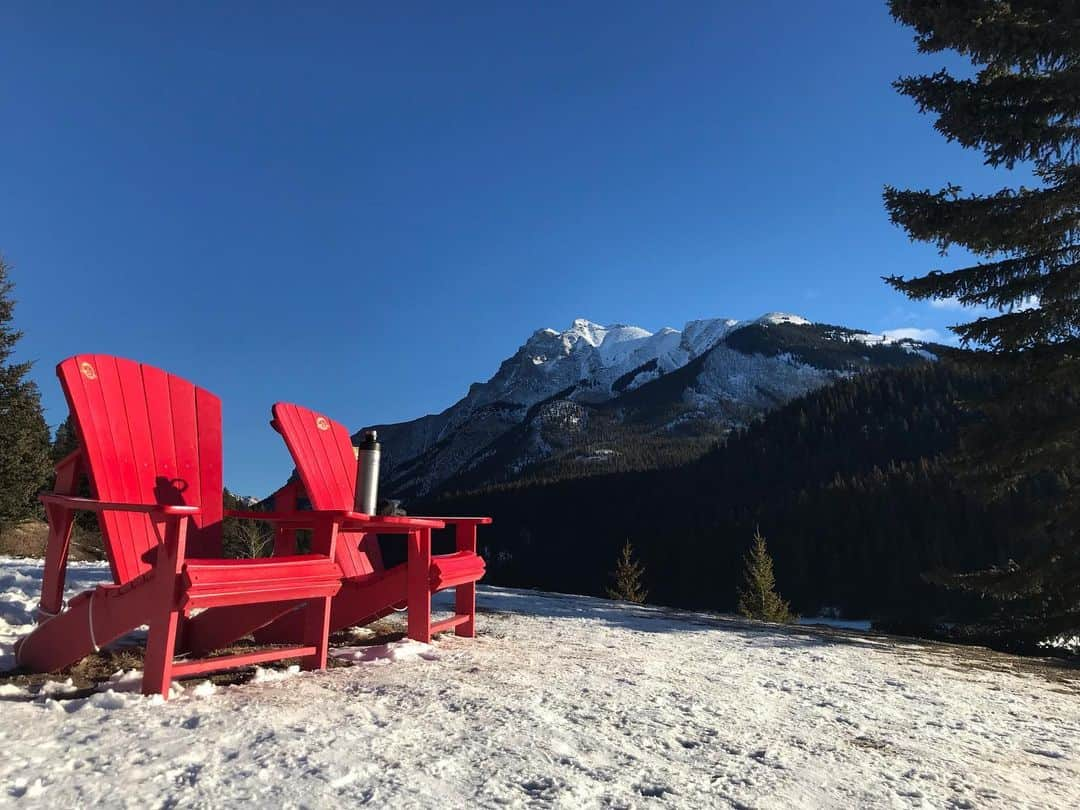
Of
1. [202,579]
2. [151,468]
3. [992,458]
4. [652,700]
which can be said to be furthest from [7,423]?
[992,458]

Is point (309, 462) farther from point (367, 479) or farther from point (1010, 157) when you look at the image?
point (1010, 157)

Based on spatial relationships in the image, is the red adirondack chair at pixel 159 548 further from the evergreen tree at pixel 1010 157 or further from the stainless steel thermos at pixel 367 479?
the evergreen tree at pixel 1010 157

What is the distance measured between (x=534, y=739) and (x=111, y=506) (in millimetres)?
1775

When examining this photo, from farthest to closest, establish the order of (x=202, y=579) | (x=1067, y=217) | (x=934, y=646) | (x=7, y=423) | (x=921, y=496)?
(x=921, y=496), (x=7, y=423), (x=1067, y=217), (x=934, y=646), (x=202, y=579)

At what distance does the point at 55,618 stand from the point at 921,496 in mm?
75365

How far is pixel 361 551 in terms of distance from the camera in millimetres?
4445

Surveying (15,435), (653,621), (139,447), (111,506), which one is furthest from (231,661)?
(15,435)

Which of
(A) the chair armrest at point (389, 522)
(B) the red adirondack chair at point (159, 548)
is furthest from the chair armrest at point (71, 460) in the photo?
(A) the chair armrest at point (389, 522)

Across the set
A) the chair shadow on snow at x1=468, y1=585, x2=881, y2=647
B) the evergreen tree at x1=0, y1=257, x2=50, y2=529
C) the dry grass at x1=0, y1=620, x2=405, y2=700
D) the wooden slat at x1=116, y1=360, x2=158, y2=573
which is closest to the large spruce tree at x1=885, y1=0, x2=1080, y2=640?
the chair shadow on snow at x1=468, y1=585, x2=881, y2=647

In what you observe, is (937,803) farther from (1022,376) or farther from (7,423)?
(7,423)

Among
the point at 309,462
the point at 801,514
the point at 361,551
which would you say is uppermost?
the point at 801,514

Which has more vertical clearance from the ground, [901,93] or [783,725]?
[901,93]

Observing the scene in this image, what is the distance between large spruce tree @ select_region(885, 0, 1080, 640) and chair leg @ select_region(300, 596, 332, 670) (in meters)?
6.73

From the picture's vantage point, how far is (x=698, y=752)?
2102 millimetres
